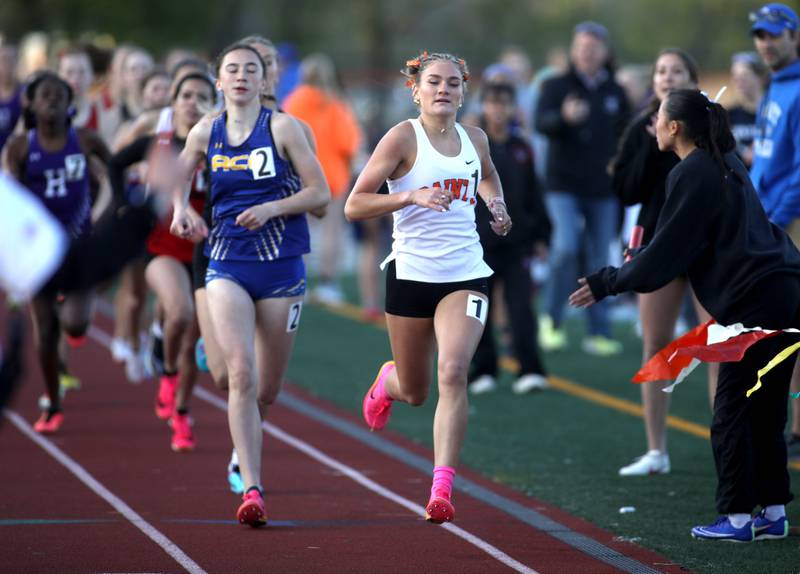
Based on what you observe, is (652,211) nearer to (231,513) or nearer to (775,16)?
(775,16)

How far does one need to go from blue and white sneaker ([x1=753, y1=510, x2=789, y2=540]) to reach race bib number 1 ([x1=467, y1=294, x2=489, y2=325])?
1.65 meters

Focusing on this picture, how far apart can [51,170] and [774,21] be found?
4.81 metres

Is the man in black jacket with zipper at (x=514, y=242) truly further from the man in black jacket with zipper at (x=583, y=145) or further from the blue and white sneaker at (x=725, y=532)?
the blue and white sneaker at (x=725, y=532)

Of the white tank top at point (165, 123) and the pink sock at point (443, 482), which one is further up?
the white tank top at point (165, 123)

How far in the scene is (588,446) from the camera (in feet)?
32.0

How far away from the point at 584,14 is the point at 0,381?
47.9 meters

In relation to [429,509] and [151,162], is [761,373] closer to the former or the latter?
[429,509]

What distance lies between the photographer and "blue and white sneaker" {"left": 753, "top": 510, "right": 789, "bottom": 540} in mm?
6988

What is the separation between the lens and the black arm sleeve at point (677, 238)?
265 inches

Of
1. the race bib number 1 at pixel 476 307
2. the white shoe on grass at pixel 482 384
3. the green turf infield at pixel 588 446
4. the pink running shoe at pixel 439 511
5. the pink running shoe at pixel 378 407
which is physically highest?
the race bib number 1 at pixel 476 307

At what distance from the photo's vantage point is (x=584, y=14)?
51.3 m

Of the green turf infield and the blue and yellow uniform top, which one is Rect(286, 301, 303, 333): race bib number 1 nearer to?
the blue and yellow uniform top

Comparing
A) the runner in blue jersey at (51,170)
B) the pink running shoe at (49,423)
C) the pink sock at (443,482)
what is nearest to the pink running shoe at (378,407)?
the pink sock at (443,482)

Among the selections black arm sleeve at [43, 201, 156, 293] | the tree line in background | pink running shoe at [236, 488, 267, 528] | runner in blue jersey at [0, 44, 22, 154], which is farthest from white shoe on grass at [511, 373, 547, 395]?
the tree line in background
